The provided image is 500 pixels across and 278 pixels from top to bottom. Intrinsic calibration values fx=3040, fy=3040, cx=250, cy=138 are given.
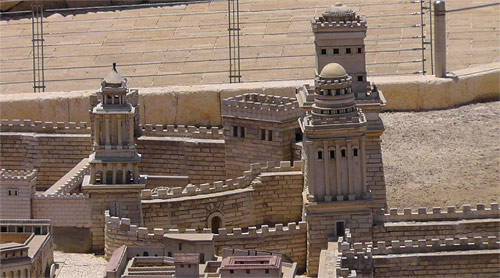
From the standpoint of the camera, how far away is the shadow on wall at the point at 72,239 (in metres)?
106

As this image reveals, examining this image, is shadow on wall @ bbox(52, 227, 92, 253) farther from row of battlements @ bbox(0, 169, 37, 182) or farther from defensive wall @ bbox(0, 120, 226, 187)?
defensive wall @ bbox(0, 120, 226, 187)

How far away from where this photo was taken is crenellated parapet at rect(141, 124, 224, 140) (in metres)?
113

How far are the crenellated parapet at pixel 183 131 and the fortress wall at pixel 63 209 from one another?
6.90m

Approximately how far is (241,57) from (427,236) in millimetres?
24437

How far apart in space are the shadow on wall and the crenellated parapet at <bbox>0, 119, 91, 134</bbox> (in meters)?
7.70

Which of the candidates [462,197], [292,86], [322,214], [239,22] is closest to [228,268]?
[322,214]

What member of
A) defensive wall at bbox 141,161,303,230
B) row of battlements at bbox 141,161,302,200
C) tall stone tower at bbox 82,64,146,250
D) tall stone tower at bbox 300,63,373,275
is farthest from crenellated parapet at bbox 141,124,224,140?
tall stone tower at bbox 300,63,373,275

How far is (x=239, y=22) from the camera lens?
128 metres

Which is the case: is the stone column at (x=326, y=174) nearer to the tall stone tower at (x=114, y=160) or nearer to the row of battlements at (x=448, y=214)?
the row of battlements at (x=448, y=214)

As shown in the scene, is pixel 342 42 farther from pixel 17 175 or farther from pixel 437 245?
pixel 17 175

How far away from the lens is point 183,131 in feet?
372

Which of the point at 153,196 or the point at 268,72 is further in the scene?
the point at 268,72

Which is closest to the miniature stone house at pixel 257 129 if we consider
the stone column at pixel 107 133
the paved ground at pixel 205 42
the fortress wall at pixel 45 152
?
the fortress wall at pixel 45 152

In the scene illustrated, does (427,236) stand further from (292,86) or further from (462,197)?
(292,86)
